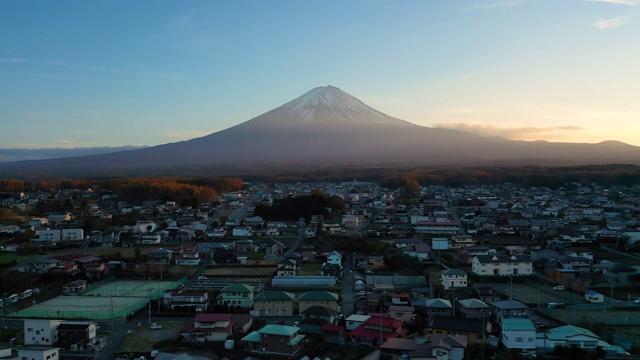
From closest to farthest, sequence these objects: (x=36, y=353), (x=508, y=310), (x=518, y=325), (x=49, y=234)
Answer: (x=36, y=353) < (x=518, y=325) < (x=508, y=310) < (x=49, y=234)

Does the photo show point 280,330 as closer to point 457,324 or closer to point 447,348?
point 447,348

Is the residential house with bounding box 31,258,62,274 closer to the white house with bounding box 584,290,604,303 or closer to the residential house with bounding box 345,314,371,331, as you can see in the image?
the residential house with bounding box 345,314,371,331

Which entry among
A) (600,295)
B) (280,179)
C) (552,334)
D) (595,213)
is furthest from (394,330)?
(280,179)

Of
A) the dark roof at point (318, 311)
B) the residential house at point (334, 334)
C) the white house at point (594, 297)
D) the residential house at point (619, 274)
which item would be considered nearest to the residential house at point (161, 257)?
the dark roof at point (318, 311)

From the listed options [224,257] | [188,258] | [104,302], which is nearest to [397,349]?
[104,302]

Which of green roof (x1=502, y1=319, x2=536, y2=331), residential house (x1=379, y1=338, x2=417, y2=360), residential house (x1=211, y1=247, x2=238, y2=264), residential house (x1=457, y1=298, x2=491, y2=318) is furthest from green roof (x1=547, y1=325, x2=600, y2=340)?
residential house (x1=211, y1=247, x2=238, y2=264)

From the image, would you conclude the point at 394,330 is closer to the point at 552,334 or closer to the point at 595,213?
the point at 552,334

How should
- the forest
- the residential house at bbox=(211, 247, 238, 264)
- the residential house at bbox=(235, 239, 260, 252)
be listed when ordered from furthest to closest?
1. the forest
2. the residential house at bbox=(235, 239, 260, 252)
3. the residential house at bbox=(211, 247, 238, 264)
